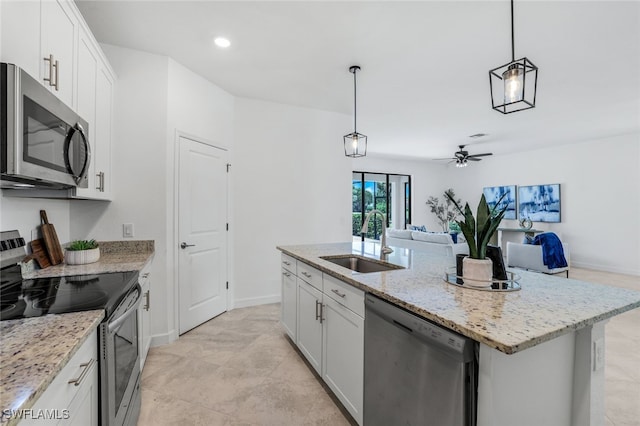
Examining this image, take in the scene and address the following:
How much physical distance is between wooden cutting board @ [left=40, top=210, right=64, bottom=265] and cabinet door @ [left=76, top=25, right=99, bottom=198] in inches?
14.0

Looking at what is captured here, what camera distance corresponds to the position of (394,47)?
8.80 ft

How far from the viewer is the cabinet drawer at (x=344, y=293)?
1630 millimetres

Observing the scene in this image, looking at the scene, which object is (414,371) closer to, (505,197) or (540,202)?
(540,202)

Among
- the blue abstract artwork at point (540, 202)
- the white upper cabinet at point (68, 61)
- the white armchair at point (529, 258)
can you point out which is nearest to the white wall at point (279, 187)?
the white upper cabinet at point (68, 61)

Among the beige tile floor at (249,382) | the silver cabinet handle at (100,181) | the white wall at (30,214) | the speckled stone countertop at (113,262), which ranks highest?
the silver cabinet handle at (100,181)

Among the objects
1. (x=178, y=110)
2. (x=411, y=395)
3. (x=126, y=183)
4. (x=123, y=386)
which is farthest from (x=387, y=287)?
(x=178, y=110)

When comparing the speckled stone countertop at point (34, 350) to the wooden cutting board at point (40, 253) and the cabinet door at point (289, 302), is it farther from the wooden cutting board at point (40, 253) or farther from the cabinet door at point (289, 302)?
the cabinet door at point (289, 302)

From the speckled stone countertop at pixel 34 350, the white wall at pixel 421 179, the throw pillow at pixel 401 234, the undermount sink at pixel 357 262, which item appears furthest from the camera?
the white wall at pixel 421 179

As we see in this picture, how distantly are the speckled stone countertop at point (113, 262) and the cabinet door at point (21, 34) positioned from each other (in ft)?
3.70

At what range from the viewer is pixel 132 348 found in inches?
63.4

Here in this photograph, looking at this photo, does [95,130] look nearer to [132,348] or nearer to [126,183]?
[126,183]

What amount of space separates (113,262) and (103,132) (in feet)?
3.37

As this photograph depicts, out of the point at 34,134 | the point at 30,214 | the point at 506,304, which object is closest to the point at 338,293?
the point at 506,304

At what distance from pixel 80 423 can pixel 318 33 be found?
2784 millimetres
